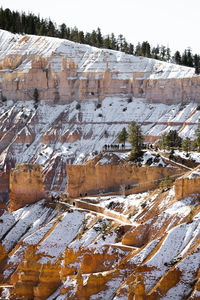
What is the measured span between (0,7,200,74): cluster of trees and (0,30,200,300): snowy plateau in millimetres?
8553

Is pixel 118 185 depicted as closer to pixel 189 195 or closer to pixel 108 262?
pixel 189 195

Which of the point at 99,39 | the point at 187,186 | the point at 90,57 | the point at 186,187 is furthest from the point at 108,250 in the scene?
the point at 99,39

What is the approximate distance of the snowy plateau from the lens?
157 feet

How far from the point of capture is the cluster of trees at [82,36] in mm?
124938

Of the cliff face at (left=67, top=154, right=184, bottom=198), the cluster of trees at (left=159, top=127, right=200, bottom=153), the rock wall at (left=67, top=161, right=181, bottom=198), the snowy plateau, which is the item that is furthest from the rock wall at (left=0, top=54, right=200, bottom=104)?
the rock wall at (left=67, top=161, right=181, bottom=198)

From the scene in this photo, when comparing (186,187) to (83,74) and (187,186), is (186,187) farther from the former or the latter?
(83,74)

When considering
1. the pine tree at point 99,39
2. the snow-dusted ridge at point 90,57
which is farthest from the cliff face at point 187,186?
the pine tree at point 99,39

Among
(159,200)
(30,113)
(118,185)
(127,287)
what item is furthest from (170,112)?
(127,287)

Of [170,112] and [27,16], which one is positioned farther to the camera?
[27,16]

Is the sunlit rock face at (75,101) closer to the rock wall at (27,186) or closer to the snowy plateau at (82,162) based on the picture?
the snowy plateau at (82,162)

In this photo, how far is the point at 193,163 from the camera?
70.2 m

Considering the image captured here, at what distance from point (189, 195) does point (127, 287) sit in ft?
44.9

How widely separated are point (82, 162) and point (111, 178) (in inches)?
1007

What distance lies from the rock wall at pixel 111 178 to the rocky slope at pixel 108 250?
3815 millimetres
